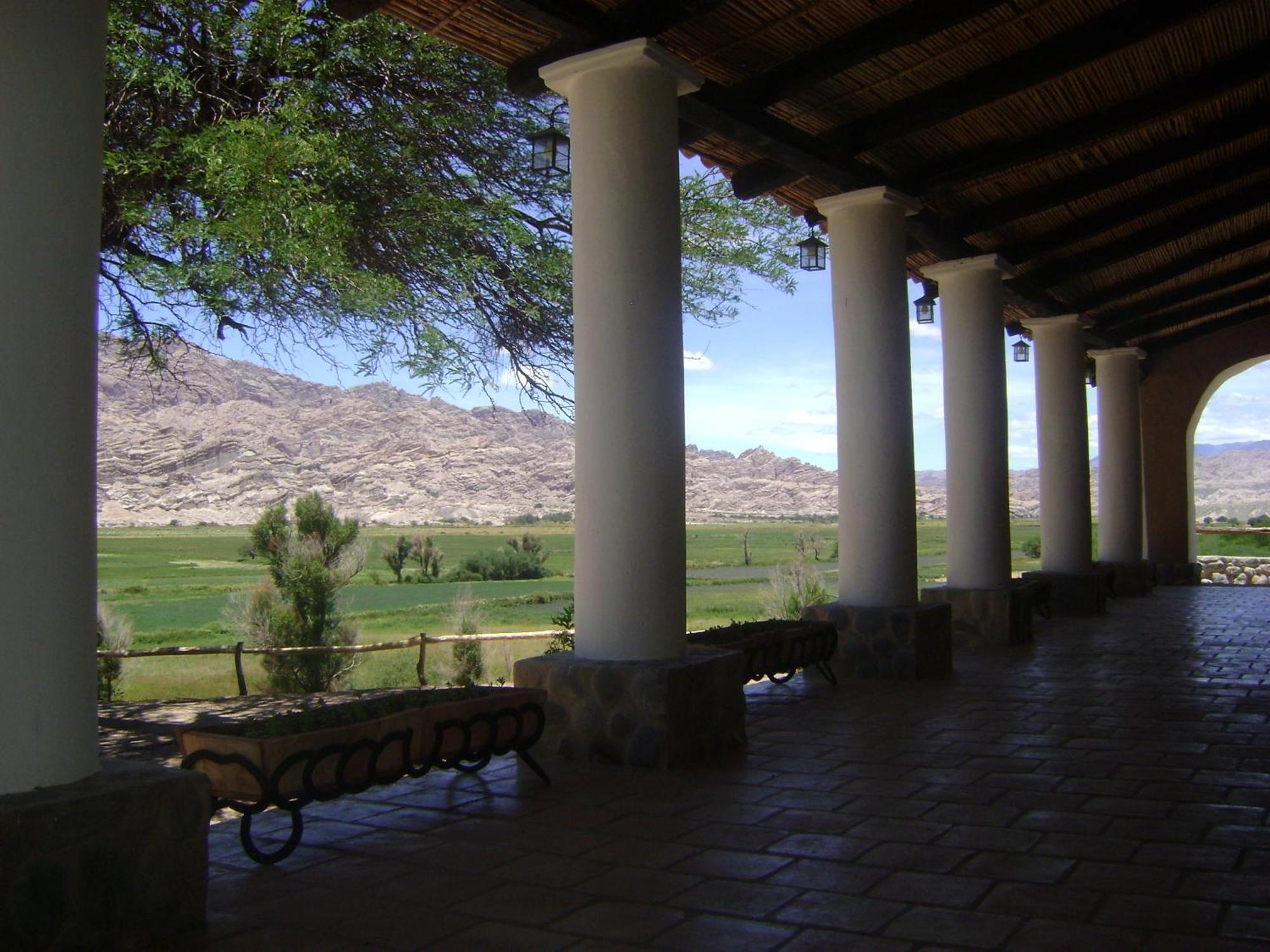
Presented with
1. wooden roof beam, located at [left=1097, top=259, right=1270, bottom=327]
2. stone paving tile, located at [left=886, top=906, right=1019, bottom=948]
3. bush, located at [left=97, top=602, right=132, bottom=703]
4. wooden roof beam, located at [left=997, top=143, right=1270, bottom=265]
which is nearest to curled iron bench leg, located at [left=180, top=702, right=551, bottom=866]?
stone paving tile, located at [left=886, top=906, right=1019, bottom=948]

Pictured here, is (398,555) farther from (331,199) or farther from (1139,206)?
(1139,206)

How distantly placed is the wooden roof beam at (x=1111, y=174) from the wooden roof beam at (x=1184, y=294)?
5.41m

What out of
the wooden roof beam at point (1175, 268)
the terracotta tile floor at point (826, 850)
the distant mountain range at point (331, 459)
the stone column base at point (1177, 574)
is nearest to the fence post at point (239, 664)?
the terracotta tile floor at point (826, 850)

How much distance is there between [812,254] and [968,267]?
8.49ft

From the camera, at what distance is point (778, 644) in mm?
6977

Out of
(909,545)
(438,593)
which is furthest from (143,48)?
(438,593)

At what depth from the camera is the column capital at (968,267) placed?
9.84 m

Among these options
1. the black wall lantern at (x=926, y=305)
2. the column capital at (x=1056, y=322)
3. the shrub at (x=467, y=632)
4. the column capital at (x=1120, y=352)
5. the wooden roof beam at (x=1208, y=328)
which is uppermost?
the wooden roof beam at (x=1208, y=328)

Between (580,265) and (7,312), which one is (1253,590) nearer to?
(580,265)

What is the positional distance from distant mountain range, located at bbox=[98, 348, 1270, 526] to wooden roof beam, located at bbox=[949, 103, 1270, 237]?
814 inches

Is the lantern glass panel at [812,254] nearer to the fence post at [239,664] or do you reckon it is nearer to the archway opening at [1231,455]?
the fence post at [239,664]

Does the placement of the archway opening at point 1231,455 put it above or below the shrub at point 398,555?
above

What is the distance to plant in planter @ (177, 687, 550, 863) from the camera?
378 centimetres

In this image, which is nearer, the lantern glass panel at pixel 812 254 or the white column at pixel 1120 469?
the lantern glass panel at pixel 812 254
